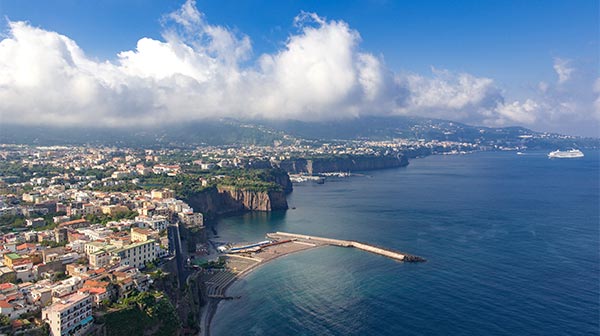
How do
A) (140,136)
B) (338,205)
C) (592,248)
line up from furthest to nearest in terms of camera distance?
(140,136)
(338,205)
(592,248)

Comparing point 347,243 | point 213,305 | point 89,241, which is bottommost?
point 213,305

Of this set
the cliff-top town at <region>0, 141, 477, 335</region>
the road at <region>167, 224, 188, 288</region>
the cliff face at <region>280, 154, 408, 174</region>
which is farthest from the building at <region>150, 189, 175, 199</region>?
the cliff face at <region>280, 154, 408, 174</region>

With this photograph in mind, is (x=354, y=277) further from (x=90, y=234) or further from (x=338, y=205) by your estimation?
(x=338, y=205)

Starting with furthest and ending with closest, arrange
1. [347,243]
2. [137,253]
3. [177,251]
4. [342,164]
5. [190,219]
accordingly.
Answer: [342,164] < [190,219] < [347,243] < [177,251] < [137,253]

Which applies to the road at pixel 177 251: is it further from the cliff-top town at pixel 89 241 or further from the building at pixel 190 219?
the building at pixel 190 219

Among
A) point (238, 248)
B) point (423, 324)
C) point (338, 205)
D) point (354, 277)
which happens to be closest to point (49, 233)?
point (238, 248)

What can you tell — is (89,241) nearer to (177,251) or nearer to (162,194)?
(177,251)

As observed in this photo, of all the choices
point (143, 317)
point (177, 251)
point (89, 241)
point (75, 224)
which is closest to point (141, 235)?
point (89, 241)

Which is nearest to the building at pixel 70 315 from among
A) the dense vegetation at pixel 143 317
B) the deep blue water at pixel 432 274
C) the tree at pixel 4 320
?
the dense vegetation at pixel 143 317
